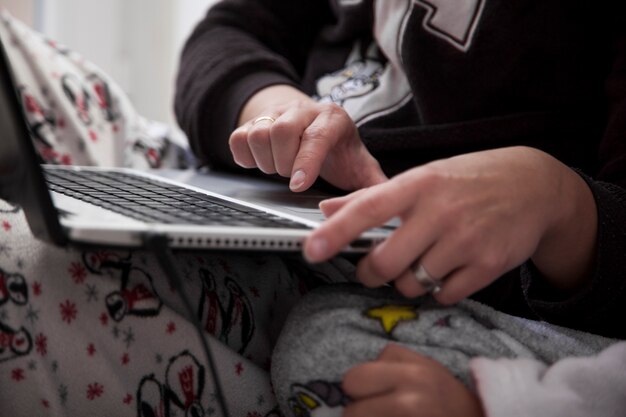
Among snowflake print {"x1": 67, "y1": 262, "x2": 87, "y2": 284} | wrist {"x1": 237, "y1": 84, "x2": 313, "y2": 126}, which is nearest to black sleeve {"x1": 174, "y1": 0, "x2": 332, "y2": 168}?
wrist {"x1": 237, "y1": 84, "x2": 313, "y2": 126}

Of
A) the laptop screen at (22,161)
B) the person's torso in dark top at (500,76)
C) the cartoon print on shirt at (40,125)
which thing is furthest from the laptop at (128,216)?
the cartoon print on shirt at (40,125)

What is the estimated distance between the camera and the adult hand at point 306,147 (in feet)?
1.69

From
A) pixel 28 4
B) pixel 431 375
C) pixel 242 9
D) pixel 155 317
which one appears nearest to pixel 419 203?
→ pixel 431 375

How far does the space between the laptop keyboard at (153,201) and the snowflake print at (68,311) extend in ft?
0.24

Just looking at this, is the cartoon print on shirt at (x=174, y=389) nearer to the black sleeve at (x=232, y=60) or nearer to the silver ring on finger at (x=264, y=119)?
the silver ring on finger at (x=264, y=119)

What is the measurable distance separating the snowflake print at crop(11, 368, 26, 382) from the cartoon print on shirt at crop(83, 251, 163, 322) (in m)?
0.07

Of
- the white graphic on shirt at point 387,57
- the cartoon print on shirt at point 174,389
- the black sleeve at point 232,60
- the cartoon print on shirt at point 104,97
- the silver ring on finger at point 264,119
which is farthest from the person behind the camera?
the cartoon print on shirt at point 104,97

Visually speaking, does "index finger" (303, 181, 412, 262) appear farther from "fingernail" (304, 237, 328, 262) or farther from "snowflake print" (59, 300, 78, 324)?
"snowflake print" (59, 300, 78, 324)

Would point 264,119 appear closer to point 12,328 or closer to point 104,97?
point 12,328

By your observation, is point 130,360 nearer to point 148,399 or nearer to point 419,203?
point 148,399

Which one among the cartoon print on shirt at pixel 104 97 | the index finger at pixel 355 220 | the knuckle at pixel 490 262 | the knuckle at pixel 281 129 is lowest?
the cartoon print on shirt at pixel 104 97

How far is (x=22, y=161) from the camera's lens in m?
0.36

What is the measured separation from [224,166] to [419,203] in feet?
1.67

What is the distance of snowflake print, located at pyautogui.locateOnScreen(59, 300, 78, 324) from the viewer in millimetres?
435
